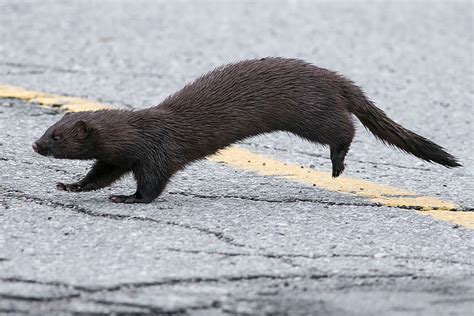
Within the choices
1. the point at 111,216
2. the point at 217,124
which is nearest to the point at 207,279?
the point at 111,216

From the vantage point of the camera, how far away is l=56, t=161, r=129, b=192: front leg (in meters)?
5.61

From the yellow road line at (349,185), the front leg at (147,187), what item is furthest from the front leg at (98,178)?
the yellow road line at (349,185)

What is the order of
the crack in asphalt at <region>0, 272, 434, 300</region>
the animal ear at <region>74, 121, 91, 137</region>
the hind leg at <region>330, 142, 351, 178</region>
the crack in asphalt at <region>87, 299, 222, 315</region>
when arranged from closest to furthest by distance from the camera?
the crack in asphalt at <region>87, 299, 222, 315</region> → the crack in asphalt at <region>0, 272, 434, 300</region> → the animal ear at <region>74, 121, 91, 137</region> → the hind leg at <region>330, 142, 351, 178</region>

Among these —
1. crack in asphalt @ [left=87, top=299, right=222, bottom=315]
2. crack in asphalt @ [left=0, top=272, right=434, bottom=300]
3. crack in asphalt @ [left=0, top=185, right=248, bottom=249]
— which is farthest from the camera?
crack in asphalt @ [left=0, top=185, right=248, bottom=249]

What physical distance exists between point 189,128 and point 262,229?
2.71 ft

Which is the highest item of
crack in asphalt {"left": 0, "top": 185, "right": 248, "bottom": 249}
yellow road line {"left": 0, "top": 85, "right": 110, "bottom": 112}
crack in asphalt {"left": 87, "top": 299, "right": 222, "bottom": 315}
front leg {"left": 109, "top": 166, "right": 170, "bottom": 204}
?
yellow road line {"left": 0, "top": 85, "right": 110, "bottom": 112}

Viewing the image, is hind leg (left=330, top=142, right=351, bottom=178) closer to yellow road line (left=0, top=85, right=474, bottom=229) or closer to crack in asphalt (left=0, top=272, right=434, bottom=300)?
yellow road line (left=0, top=85, right=474, bottom=229)

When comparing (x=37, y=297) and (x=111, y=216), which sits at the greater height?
(x=111, y=216)

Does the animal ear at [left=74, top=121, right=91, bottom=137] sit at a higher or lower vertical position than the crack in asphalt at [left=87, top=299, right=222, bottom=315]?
higher

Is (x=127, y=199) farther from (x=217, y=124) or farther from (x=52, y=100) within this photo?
(x=52, y=100)

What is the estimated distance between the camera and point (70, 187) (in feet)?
18.4

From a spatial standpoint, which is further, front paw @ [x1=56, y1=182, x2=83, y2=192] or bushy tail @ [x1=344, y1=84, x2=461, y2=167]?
bushy tail @ [x1=344, y1=84, x2=461, y2=167]

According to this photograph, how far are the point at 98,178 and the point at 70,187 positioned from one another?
0.15 metres

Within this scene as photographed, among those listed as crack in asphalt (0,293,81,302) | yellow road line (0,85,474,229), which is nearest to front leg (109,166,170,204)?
yellow road line (0,85,474,229)
